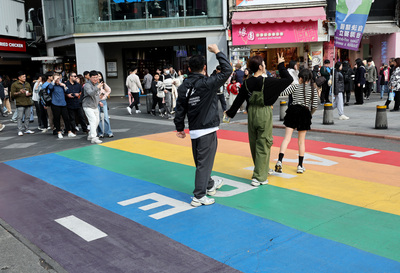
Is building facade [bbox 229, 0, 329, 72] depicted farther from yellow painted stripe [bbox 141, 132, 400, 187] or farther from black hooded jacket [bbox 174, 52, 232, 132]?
black hooded jacket [bbox 174, 52, 232, 132]

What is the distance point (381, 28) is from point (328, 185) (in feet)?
64.8

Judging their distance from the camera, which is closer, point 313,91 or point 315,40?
point 313,91

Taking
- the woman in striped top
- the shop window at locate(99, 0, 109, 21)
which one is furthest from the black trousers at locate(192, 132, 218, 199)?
the shop window at locate(99, 0, 109, 21)

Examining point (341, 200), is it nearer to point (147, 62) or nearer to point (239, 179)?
point (239, 179)

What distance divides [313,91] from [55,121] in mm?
8201

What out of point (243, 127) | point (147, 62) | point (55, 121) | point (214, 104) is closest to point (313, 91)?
point (214, 104)

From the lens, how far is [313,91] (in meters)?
6.91

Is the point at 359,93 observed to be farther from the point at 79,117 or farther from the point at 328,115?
the point at 79,117

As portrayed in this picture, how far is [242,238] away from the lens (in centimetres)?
445

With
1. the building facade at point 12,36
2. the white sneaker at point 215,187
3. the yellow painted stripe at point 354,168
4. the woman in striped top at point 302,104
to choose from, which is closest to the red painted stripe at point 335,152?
the yellow painted stripe at point 354,168

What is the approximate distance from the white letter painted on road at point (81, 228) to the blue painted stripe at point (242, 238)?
20.6 inches

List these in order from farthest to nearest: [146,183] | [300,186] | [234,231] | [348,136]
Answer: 1. [348,136]
2. [146,183]
3. [300,186]
4. [234,231]

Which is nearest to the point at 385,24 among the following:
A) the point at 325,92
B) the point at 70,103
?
the point at 325,92

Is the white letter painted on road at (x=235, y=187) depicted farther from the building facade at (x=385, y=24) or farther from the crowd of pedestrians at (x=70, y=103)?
the building facade at (x=385, y=24)
